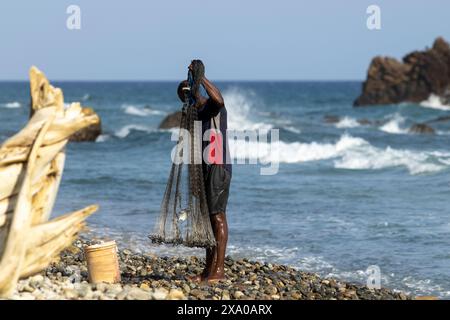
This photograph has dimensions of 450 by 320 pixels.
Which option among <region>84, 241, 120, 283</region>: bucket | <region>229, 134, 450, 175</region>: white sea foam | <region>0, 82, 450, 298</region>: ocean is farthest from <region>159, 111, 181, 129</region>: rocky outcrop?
<region>84, 241, 120, 283</region>: bucket

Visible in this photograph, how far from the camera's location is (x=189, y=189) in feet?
27.0

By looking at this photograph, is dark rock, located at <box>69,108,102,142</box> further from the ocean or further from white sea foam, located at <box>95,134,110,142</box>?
the ocean

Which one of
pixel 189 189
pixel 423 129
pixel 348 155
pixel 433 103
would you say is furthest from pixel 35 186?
pixel 433 103

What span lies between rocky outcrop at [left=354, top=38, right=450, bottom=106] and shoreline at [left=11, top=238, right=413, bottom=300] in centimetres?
5498

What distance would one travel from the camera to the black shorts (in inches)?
324

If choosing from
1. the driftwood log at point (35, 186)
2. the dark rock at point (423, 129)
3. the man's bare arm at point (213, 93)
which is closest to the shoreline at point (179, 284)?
the driftwood log at point (35, 186)

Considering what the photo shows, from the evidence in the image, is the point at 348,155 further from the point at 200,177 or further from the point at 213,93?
the point at 213,93

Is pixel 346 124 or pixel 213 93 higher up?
pixel 213 93

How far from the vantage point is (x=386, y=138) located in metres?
35.2

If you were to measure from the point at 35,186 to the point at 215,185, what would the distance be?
2.05 meters

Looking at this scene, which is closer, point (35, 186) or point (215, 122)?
point (35, 186)

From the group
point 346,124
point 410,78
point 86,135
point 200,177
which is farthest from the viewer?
point 410,78

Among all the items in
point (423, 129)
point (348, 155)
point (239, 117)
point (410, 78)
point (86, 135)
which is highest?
point (348, 155)
